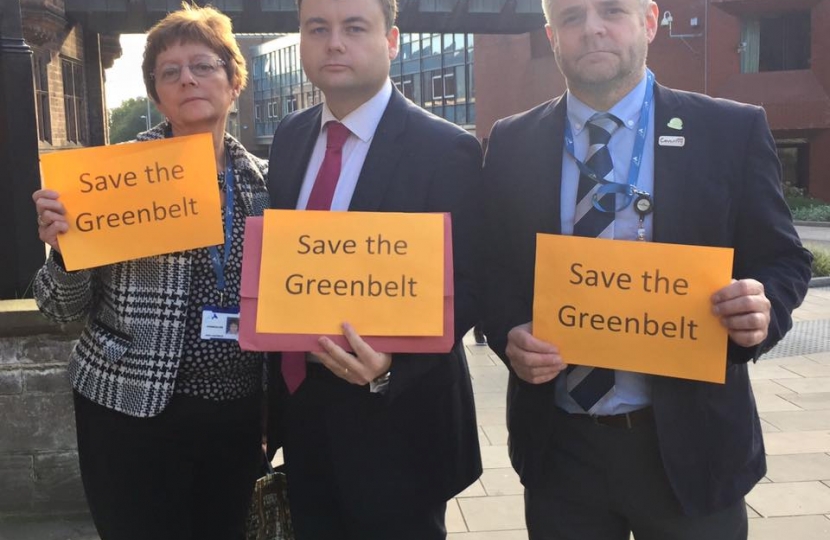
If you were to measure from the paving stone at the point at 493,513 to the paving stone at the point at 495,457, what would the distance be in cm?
40

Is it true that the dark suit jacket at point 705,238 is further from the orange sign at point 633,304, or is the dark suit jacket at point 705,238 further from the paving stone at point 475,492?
the paving stone at point 475,492

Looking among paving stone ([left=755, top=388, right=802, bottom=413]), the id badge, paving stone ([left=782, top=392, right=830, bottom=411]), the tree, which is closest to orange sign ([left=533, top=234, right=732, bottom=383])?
the id badge

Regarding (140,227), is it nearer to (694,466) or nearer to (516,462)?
(516,462)

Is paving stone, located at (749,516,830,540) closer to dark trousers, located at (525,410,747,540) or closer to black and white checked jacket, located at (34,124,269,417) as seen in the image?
dark trousers, located at (525,410,747,540)

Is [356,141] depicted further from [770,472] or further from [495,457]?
[770,472]

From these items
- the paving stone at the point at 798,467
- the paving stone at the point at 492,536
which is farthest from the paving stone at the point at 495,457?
the paving stone at the point at 798,467

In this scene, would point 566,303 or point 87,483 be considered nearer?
point 566,303

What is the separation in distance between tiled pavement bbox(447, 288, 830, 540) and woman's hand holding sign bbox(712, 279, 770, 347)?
2.09 m

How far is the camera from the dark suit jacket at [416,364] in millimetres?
1950

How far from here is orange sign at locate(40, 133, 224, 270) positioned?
Answer: 201cm

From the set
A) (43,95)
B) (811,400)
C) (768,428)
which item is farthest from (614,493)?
(43,95)

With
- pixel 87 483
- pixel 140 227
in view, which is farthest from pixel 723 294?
pixel 87 483

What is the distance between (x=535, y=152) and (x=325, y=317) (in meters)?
0.72

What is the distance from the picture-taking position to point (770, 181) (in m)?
1.81
